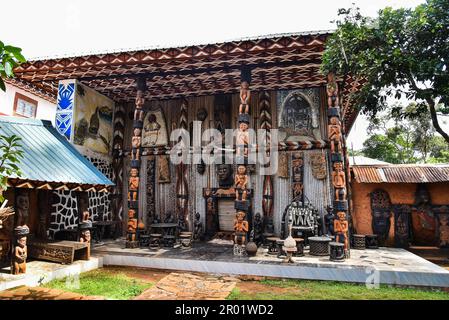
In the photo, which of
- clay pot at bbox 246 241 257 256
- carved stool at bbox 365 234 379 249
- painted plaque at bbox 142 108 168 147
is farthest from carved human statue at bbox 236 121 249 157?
carved stool at bbox 365 234 379 249

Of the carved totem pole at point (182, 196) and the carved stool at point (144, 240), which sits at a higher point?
the carved totem pole at point (182, 196)

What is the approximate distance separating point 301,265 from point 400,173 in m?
6.80

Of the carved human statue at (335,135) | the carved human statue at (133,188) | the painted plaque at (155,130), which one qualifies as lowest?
the carved human statue at (133,188)

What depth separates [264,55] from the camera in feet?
29.6

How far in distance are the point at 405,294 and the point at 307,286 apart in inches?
80.6

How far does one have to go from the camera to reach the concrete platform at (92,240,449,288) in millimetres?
6910

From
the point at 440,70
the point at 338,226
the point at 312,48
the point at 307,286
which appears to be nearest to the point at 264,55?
the point at 312,48

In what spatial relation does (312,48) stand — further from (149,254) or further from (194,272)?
(149,254)

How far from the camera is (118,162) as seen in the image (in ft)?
43.0

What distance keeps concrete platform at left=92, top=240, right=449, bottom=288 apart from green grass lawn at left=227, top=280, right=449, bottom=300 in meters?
0.25

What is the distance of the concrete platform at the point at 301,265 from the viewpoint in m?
6.91

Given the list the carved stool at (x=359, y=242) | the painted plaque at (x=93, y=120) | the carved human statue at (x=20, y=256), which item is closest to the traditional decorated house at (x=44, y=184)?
the carved human statue at (x=20, y=256)

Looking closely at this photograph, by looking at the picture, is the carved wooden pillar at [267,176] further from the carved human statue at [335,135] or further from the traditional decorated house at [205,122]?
the carved human statue at [335,135]

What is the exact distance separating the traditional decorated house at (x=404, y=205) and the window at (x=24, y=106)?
17174 mm
